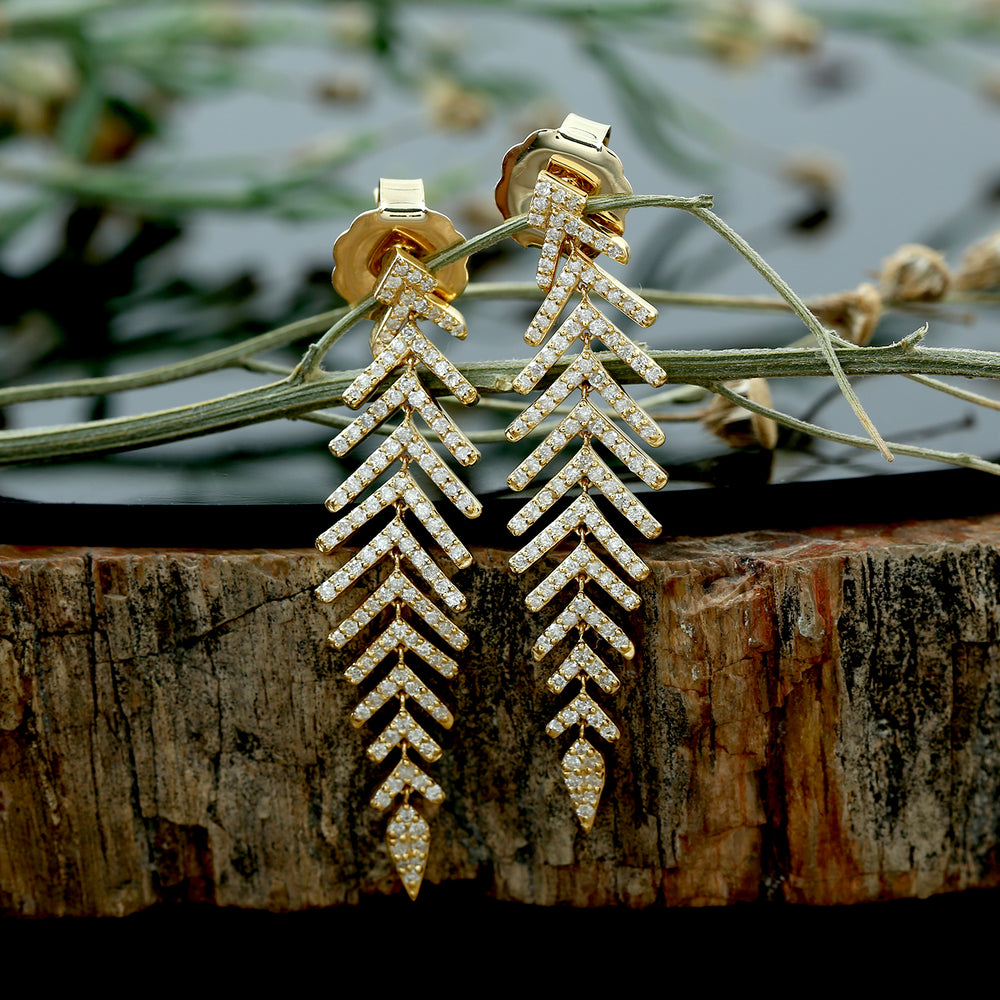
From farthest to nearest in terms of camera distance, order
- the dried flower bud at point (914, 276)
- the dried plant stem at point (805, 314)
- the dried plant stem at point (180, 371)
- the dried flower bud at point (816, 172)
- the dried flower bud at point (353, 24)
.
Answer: the dried flower bud at point (353, 24), the dried flower bud at point (816, 172), the dried flower bud at point (914, 276), the dried plant stem at point (180, 371), the dried plant stem at point (805, 314)

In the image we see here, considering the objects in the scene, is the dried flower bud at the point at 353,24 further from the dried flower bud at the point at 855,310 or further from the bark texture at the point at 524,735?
the bark texture at the point at 524,735

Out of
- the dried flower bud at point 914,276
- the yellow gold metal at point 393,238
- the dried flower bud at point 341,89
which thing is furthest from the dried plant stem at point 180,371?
the dried flower bud at point 341,89

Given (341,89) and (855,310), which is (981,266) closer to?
(855,310)

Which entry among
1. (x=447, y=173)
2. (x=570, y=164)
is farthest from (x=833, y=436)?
(x=447, y=173)

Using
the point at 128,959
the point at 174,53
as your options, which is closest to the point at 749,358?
the point at 128,959

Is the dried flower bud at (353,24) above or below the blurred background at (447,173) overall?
above

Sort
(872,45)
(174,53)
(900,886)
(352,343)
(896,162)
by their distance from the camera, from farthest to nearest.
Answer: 1. (872,45)
2. (174,53)
3. (896,162)
4. (352,343)
5. (900,886)

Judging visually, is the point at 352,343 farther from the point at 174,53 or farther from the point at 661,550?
the point at 174,53

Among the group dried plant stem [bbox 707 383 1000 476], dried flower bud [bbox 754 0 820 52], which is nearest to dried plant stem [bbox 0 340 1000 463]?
dried plant stem [bbox 707 383 1000 476]
